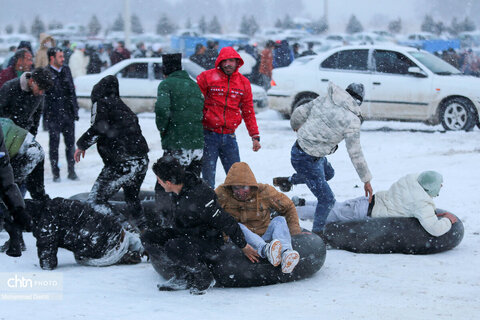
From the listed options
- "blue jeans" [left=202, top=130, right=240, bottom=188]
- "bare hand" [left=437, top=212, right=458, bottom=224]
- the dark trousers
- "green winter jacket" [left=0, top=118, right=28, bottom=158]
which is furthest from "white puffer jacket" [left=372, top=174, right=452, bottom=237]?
the dark trousers

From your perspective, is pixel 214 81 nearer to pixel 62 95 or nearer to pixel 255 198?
pixel 255 198

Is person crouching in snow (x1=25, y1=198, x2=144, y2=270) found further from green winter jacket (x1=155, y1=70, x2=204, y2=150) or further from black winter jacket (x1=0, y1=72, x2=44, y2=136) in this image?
black winter jacket (x1=0, y1=72, x2=44, y2=136)

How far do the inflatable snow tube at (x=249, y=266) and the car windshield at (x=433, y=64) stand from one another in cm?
860

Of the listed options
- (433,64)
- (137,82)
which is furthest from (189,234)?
(137,82)

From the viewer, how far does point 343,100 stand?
6520 millimetres

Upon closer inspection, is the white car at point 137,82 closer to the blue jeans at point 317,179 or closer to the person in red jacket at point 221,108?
the person in red jacket at point 221,108

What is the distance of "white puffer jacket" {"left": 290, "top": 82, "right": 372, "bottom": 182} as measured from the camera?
21.1ft

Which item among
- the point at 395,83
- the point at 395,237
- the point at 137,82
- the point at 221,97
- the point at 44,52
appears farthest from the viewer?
the point at 137,82

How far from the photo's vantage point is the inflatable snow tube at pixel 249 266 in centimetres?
546

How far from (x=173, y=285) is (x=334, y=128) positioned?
7.25 feet

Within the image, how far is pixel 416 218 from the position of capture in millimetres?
6449

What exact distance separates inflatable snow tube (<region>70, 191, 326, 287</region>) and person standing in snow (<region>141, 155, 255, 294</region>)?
24 mm

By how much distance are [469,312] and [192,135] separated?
3092 millimetres

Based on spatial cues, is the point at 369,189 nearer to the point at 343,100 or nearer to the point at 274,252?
the point at 343,100
